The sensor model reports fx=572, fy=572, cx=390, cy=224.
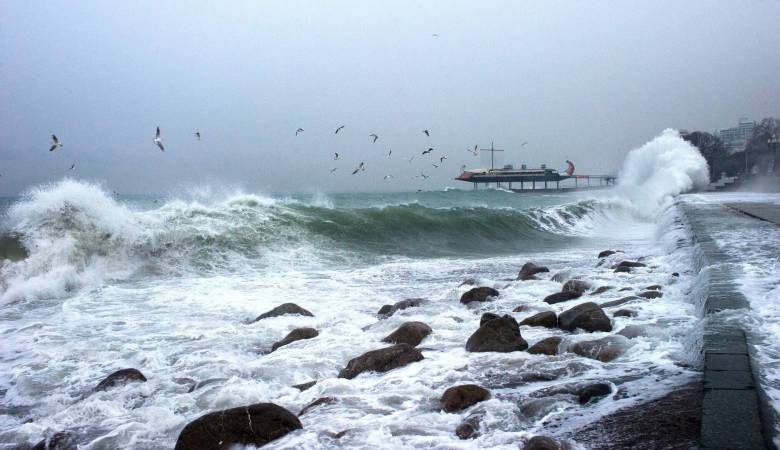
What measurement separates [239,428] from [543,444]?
1.75m

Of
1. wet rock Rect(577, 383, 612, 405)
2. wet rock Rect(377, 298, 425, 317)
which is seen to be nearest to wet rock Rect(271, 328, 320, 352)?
wet rock Rect(377, 298, 425, 317)

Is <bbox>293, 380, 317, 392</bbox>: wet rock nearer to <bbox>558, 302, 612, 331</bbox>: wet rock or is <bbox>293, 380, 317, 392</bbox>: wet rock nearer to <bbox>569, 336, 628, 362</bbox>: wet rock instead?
<bbox>569, 336, 628, 362</bbox>: wet rock

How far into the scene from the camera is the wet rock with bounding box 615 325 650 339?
4.82 m

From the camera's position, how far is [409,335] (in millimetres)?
5617

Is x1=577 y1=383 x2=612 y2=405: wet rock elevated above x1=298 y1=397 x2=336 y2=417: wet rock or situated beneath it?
elevated above

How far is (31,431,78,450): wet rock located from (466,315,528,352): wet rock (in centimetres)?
308

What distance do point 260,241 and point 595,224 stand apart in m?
20.0

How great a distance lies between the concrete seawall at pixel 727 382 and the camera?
236 centimetres

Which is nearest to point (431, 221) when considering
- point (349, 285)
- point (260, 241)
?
point (260, 241)

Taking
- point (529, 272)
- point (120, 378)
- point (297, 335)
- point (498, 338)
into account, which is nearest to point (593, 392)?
point (498, 338)

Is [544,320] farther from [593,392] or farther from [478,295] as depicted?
[593,392]

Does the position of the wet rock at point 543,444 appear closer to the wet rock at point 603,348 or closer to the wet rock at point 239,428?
the wet rock at point 239,428

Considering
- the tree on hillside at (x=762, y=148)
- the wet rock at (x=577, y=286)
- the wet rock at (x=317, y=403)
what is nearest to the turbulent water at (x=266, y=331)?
the wet rock at (x=317, y=403)

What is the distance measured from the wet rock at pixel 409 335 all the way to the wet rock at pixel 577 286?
2.78 meters
